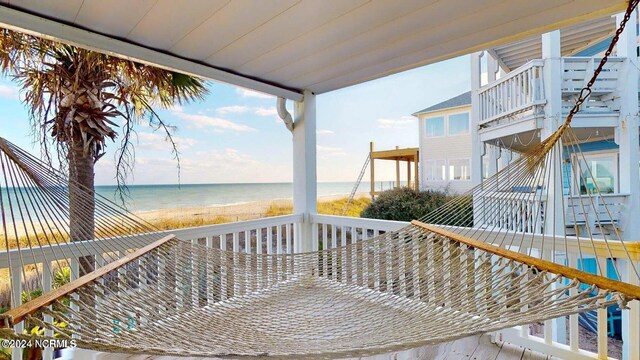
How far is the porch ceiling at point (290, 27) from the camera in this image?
150 cm

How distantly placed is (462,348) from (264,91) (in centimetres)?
237

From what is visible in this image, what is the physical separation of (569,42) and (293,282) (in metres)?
4.23

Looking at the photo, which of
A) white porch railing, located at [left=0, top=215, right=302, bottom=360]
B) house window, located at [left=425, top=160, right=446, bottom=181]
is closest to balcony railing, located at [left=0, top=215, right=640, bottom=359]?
white porch railing, located at [left=0, top=215, right=302, bottom=360]

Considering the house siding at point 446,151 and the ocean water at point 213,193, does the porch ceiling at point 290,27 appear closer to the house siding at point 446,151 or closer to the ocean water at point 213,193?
the house siding at point 446,151

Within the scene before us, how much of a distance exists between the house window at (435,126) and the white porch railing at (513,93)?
2368mm

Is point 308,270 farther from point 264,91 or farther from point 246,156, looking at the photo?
point 246,156

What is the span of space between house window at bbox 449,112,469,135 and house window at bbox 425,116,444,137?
209mm

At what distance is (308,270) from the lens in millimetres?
1986

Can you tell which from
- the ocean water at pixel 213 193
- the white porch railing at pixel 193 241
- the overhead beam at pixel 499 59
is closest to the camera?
the white porch railing at pixel 193 241

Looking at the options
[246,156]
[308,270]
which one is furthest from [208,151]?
[308,270]

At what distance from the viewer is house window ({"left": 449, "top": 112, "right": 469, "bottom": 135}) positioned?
6.25m

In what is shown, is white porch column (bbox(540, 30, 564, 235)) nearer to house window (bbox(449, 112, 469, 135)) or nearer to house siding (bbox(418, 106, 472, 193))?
house siding (bbox(418, 106, 472, 193))

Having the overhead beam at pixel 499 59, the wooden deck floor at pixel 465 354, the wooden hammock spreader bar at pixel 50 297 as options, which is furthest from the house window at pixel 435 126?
the wooden hammock spreader bar at pixel 50 297

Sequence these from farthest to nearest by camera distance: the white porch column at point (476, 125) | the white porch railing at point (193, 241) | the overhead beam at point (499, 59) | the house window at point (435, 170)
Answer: the house window at point (435, 170), the white porch column at point (476, 125), the overhead beam at point (499, 59), the white porch railing at point (193, 241)
